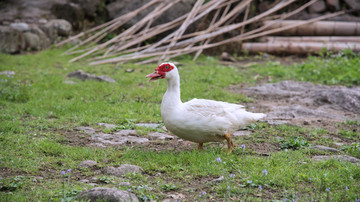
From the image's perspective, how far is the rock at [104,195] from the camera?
3.24 meters

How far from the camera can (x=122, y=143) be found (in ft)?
17.3

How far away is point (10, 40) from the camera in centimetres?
1170

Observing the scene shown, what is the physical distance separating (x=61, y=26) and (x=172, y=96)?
9647 mm

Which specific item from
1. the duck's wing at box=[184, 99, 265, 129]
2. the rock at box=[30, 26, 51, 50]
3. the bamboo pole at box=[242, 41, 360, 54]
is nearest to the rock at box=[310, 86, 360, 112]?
the duck's wing at box=[184, 99, 265, 129]

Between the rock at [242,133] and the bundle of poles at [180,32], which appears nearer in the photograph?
the rock at [242,133]

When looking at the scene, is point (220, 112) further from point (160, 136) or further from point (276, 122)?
point (276, 122)

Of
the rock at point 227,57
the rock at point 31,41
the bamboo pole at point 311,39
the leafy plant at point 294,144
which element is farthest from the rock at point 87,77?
the bamboo pole at point 311,39

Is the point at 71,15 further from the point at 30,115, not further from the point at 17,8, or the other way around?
the point at 30,115

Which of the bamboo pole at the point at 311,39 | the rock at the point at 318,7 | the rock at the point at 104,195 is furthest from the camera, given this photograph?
the rock at the point at 318,7

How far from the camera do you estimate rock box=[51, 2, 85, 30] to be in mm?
13655

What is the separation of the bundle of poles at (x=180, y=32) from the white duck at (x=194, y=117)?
6121 mm

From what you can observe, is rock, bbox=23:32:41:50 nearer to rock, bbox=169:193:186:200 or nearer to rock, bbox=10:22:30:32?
rock, bbox=10:22:30:32

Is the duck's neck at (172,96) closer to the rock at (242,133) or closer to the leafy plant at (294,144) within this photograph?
the rock at (242,133)

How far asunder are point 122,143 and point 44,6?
978 centimetres
